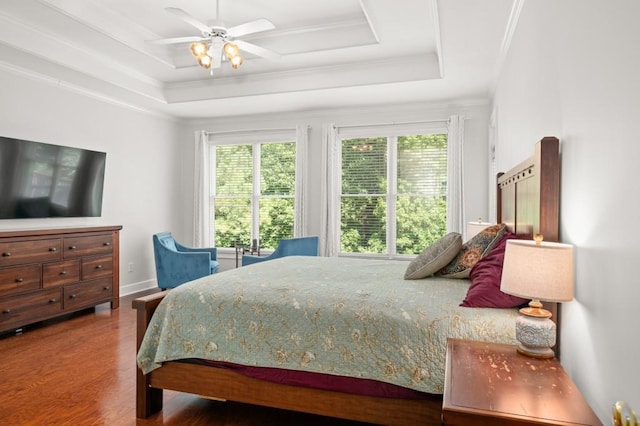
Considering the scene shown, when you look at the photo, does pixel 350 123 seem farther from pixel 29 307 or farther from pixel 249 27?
pixel 29 307

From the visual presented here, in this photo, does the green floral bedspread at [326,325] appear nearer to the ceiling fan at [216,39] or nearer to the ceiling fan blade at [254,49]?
the ceiling fan at [216,39]

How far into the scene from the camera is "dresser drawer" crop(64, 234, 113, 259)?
A: 4.35 m

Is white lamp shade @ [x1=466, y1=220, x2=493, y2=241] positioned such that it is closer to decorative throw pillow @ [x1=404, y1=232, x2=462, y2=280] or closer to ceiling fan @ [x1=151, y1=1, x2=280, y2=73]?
decorative throw pillow @ [x1=404, y1=232, x2=462, y2=280]

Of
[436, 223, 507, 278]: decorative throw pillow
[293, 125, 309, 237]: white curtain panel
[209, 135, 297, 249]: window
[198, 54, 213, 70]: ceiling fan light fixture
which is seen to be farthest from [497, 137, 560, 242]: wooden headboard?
[209, 135, 297, 249]: window

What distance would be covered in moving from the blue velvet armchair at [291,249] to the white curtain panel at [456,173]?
5.88 feet

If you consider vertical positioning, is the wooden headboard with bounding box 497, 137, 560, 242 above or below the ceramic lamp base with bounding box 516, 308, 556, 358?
above

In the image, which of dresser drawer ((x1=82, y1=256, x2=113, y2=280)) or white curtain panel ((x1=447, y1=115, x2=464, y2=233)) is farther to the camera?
white curtain panel ((x1=447, y1=115, x2=464, y2=233))

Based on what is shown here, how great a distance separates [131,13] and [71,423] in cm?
354

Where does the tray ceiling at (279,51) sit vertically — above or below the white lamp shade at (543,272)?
above

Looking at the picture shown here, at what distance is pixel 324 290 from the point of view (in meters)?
2.30

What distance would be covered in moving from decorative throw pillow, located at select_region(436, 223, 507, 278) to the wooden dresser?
368 cm

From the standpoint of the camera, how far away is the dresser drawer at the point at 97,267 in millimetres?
4539

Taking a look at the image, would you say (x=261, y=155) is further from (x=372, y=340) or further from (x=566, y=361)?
(x=566, y=361)

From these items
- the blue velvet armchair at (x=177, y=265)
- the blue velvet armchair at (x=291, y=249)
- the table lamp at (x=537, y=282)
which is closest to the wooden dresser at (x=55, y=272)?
the blue velvet armchair at (x=177, y=265)
